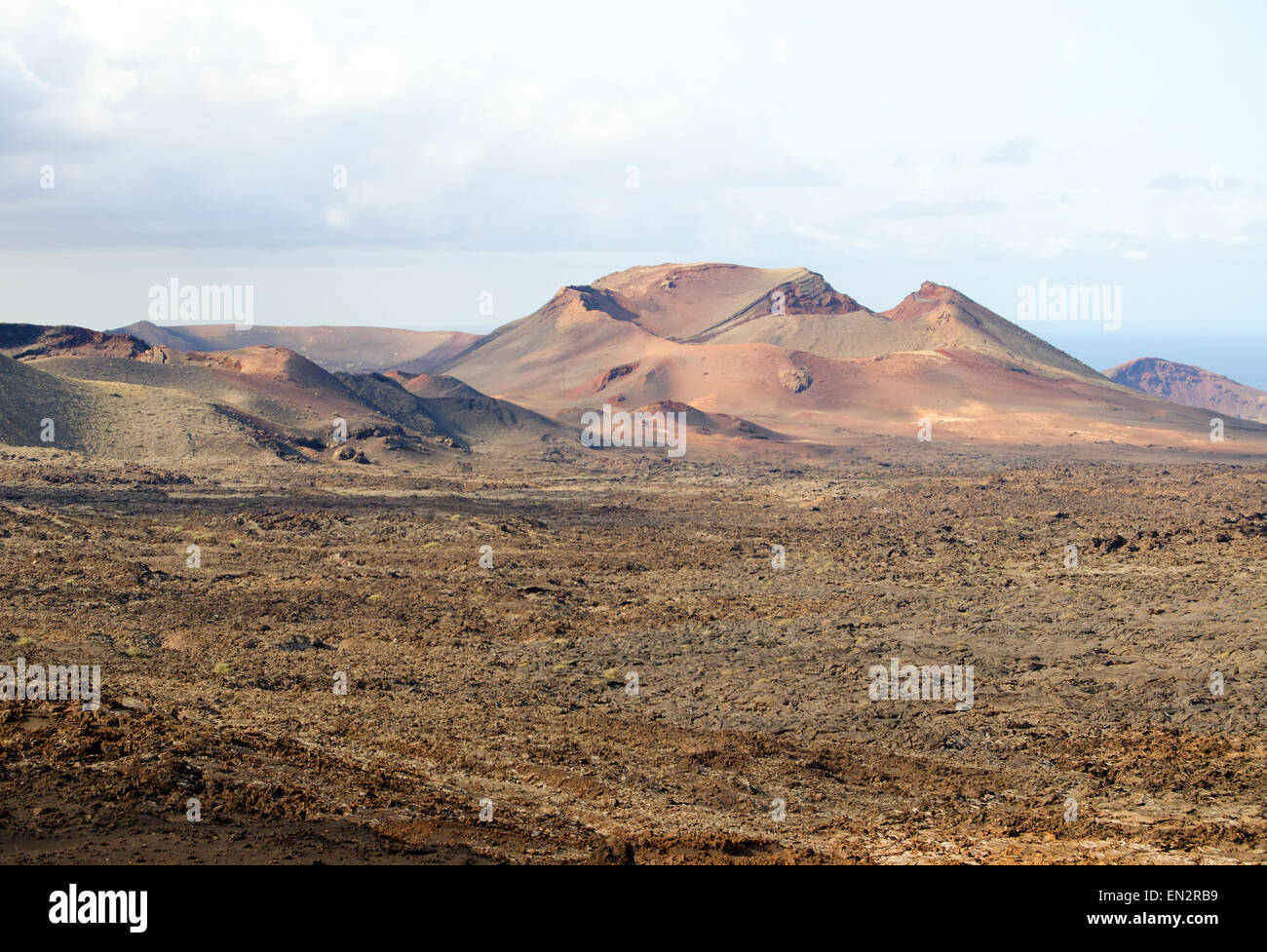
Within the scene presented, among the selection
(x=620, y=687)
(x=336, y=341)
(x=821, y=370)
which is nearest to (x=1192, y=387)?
(x=821, y=370)

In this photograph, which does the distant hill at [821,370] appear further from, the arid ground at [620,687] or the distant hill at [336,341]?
the arid ground at [620,687]

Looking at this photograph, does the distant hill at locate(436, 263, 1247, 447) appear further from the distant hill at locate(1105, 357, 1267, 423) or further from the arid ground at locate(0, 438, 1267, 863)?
the arid ground at locate(0, 438, 1267, 863)

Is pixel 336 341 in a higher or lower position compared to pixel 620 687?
higher

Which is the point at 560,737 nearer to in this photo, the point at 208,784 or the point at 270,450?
the point at 208,784

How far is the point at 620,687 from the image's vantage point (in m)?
17.9

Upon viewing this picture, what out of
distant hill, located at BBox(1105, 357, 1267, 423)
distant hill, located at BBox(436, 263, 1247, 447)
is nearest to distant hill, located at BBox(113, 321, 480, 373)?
distant hill, located at BBox(436, 263, 1247, 447)

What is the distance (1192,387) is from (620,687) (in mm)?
142334

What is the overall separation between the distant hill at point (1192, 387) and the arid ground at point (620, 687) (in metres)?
112

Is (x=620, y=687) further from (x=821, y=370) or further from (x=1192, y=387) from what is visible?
(x=1192, y=387)

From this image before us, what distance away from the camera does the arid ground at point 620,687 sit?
36.5ft

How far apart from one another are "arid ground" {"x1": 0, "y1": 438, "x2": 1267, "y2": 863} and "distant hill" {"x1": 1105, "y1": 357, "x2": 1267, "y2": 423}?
112189 millimetres

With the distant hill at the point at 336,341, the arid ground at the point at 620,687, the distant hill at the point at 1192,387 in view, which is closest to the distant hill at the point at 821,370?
→ the distant hill at the point at 336,341

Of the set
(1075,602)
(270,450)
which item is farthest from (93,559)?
(270,450)
